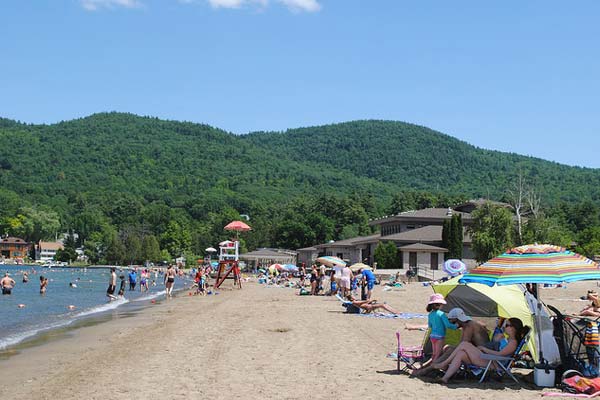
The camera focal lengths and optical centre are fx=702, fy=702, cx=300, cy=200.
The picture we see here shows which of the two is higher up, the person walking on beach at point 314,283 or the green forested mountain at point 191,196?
the green forested mountain at point 191,196

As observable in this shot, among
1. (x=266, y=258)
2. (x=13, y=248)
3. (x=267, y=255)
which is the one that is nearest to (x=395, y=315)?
(x=266, y=258)

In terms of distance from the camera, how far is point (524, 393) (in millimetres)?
9305

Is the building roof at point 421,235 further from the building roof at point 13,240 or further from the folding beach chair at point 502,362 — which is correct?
the building roof at point 13,240

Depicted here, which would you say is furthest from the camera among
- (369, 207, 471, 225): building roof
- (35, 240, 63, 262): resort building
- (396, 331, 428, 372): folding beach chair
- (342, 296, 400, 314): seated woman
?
(35, 240, 63, 262): resort building

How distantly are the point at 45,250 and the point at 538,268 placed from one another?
171421 mm

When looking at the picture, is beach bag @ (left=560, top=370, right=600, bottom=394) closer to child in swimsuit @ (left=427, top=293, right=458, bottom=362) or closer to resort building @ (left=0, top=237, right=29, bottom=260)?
child in swimsuit @ (left=427, top=293, right=458, bottom=362)

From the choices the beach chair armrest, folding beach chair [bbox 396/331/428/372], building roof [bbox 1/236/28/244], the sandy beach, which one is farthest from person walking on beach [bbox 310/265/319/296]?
building roof [bbox 1/236/28/244]

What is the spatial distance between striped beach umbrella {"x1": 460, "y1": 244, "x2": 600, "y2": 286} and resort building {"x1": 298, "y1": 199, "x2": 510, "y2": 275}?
40.1 meters

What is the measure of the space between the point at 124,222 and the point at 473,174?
94454 millimetres

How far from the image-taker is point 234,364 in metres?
11.4

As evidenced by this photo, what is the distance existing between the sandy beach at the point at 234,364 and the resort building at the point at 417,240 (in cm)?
3336

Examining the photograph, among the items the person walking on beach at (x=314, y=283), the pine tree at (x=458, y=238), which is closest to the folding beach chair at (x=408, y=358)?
the person walking on beach at (x=314, y=283)

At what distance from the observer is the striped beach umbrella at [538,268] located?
931 cm

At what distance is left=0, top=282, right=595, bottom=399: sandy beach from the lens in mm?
9352
